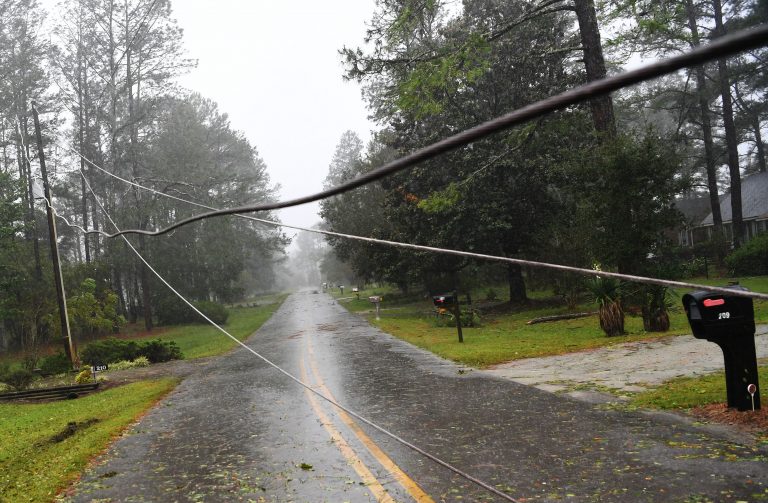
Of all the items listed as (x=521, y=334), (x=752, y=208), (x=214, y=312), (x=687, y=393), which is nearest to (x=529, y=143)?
(x=521, y=334)

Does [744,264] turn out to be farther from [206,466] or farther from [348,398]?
[206,466]

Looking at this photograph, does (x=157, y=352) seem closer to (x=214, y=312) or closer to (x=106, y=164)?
(x=214, y=312)

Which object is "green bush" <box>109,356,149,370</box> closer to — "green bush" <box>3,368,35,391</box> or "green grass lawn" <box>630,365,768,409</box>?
"green bush" <box>3,368,35,391</box>

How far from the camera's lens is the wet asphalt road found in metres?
4.68

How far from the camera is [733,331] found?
5.77 m

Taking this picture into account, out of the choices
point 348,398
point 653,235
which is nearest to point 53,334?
point 348,398

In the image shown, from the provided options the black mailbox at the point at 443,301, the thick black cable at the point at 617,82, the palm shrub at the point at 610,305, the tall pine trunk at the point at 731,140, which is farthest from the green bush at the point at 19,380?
the tall pine trunk at the point at 731,140

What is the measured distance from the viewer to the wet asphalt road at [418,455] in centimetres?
468

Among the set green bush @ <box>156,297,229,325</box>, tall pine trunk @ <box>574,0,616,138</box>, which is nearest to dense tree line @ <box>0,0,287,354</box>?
green bush @ <box>156,297,229,325</box>

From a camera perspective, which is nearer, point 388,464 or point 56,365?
point 388,464

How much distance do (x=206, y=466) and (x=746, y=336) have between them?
5303 mm

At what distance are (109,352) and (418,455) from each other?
16812 millimetres

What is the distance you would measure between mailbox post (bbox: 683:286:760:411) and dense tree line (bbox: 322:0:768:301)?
349 inches

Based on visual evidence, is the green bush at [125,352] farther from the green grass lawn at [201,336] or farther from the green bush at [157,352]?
the green grass lawn at [201,336]
